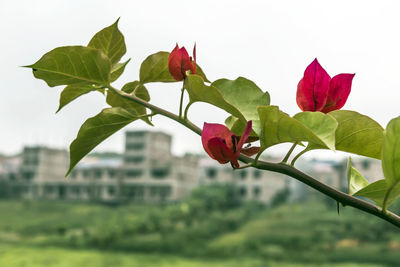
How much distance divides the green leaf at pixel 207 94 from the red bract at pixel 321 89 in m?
0.05

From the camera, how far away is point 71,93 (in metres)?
0.30

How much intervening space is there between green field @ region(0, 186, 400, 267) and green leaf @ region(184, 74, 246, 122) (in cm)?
1499

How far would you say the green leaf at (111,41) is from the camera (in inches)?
11.4

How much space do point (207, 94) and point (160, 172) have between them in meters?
17.7

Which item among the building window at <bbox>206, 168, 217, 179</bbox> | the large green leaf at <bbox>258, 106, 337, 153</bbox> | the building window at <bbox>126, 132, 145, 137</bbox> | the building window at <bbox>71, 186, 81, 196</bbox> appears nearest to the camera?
the large green leaf at <bbox>258, 106, 337, 153</bbox>

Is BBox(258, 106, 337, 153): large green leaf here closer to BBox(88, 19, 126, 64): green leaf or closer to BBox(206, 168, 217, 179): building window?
BBox(88, 19, 126, 64): green leaf

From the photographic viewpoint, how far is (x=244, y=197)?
60.6ft

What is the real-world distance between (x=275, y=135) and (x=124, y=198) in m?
18.7

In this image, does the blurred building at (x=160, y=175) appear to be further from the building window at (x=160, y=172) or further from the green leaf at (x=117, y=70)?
the green leaf at (x=117, y=70)

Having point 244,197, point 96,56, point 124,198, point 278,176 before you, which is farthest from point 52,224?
point 96,56

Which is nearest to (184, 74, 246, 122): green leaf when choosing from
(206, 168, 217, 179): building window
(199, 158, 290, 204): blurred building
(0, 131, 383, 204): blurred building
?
(0, 131, 383, 204): blurred building

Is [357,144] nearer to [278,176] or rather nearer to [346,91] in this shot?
[346,91]

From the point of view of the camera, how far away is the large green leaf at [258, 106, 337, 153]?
20 cm

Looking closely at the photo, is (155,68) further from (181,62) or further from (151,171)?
(151,171)
